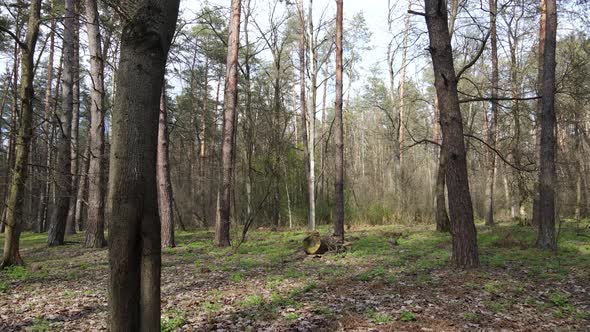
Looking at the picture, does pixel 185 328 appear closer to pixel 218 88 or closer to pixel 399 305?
pixel 399 305

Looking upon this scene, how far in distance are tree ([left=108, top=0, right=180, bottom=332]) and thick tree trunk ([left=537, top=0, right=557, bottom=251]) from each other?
28.8 ft

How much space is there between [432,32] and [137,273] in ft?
20.5

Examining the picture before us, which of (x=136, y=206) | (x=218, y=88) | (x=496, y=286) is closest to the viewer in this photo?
(x=136, y=206)

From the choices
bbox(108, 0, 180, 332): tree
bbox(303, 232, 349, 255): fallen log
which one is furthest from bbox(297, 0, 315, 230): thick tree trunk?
bbox(108, 0, 180, 332): tree

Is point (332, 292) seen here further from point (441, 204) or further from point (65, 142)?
point (65, 142)

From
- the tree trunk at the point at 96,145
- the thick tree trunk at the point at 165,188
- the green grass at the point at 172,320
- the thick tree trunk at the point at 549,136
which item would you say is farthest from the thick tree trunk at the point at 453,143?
the tree trunk at the point at 96,145

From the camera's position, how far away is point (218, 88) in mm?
28094

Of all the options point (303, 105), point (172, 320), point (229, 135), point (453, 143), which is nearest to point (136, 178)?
point (172, 320)

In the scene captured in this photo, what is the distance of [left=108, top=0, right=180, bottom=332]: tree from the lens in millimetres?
2756

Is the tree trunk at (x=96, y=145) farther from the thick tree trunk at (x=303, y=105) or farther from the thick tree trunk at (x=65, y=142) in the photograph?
the thick tree trunk at (x=303, y=105)

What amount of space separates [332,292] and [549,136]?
6419 millimetres

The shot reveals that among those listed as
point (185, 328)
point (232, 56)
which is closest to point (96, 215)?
point (232, 56)

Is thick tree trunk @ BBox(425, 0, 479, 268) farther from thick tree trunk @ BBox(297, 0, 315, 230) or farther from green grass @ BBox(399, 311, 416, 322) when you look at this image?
thick tree trunk @ BBox(297, 0, 315, 230)

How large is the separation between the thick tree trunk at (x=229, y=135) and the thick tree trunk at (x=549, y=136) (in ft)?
24.8
